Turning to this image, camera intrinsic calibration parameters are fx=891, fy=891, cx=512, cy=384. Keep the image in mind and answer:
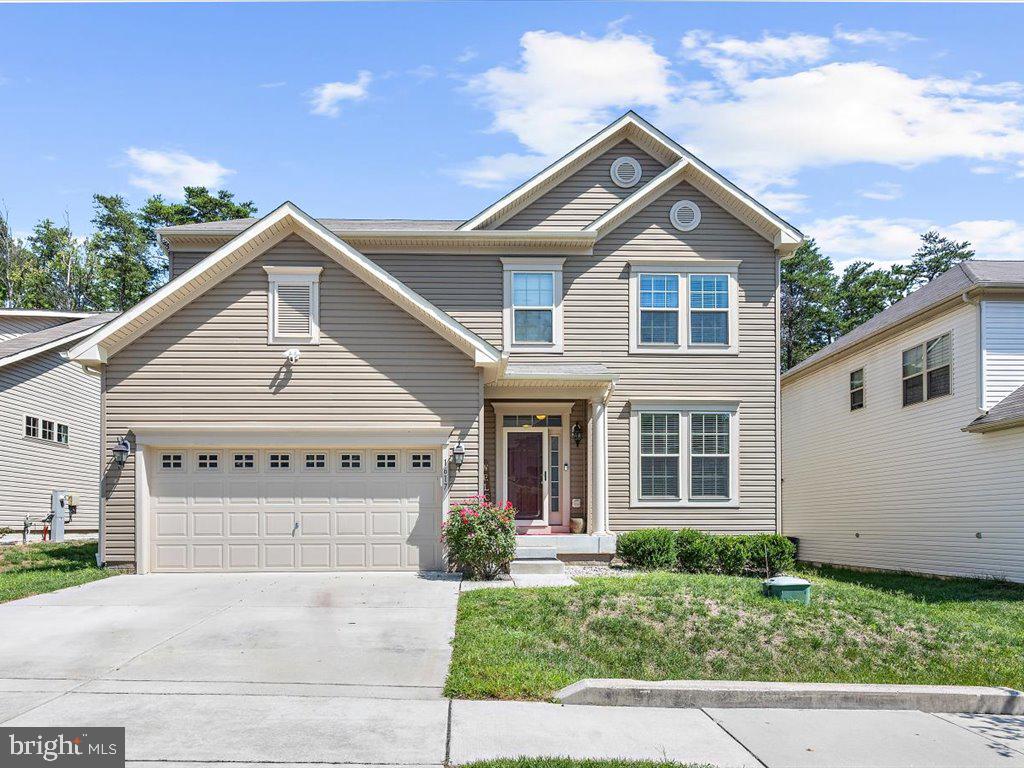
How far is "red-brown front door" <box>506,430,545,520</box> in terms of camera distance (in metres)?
17.4

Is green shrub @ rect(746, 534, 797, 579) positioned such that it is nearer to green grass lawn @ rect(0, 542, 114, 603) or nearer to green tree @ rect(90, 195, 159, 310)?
green grass lawn @ rect(0, 542, 114, 603)

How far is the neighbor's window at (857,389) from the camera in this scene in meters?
22.3

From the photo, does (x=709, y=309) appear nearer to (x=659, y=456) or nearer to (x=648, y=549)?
(x=659, y=456)

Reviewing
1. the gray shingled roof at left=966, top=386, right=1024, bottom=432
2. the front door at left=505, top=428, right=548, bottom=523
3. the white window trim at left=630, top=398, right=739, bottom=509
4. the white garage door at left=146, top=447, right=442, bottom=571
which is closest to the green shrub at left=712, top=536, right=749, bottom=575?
the white window trim at left=630, top=398, right=739, bottom=509

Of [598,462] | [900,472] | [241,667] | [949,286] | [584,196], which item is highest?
[584,196]

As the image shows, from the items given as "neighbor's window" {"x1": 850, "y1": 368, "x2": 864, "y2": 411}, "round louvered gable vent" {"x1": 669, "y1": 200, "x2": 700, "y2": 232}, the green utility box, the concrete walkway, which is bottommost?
the concrete walkway

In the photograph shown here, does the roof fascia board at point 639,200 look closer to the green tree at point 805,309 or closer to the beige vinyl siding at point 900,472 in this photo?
the beige vinyl siding at point 900,472

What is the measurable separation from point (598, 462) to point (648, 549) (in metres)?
1.84

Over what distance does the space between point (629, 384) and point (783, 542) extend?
161 inches

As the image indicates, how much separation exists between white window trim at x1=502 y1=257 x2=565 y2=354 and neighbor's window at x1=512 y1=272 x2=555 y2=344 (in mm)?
32

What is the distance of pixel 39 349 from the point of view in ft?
72.2

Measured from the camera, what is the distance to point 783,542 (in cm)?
1655

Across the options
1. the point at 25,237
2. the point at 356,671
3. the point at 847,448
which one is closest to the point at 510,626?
the point at 356,671

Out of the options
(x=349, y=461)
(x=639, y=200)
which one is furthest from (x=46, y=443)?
(x=639, y=200)
